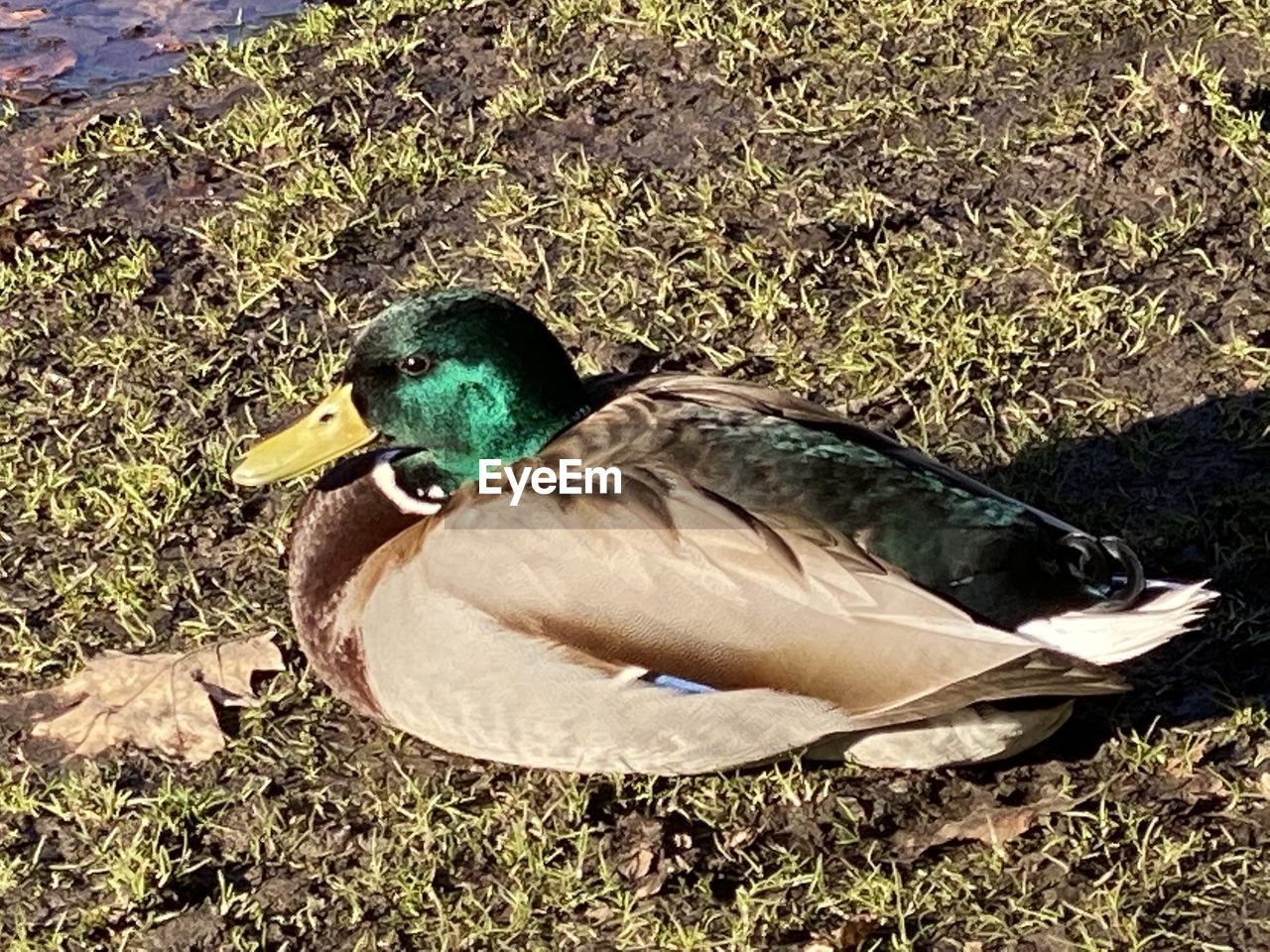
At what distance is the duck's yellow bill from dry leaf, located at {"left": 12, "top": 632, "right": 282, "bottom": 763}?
0.45 m

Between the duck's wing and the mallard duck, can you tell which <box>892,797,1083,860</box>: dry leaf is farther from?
the duck's wing

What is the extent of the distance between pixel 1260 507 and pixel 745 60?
8.14 ft

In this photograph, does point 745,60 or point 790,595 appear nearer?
point 790,595

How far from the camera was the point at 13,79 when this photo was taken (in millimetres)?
7219

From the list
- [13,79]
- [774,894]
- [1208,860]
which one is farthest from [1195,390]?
[13,79]

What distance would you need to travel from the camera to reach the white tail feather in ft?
11.2

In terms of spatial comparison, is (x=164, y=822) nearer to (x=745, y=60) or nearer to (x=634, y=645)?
(x=634, y=645)

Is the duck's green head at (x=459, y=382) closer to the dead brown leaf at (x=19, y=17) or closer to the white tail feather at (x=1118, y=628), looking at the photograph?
the white tail feather at (x=1118, y=628)

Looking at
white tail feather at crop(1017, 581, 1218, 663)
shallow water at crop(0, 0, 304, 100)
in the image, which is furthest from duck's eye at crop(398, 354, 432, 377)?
shallow water at crop(0, 0, 304, 100)

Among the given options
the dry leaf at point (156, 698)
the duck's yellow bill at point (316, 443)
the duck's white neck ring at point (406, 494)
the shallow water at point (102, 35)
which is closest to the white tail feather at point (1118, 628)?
the duck's white neck ring at point (406, 494)

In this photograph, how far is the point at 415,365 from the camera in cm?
385

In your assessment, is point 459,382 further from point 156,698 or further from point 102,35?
point 102,35

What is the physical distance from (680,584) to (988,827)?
80cm

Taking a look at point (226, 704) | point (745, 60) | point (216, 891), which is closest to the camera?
point (216, 891)
